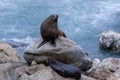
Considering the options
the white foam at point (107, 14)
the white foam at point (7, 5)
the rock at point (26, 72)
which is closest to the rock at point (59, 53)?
the rock at point (26, 72)

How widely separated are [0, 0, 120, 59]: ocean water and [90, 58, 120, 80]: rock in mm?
8624

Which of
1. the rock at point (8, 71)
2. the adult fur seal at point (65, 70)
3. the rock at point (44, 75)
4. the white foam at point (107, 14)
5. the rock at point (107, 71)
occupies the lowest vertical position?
the white foam at point (107, 14)

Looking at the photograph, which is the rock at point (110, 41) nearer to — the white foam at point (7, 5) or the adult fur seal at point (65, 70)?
the white foam at point (7, 5)

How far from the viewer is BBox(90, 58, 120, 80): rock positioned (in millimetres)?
11484

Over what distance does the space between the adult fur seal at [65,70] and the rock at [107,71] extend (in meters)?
1.25

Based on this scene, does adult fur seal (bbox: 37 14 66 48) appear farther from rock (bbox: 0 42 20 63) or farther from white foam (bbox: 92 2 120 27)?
white foam (bbox: 92 2 120 27)

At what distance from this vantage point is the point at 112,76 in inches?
448

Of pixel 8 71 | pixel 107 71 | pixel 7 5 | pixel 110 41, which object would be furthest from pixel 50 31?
pixel 7 5

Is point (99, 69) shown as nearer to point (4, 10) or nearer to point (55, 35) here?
point (55, 35)

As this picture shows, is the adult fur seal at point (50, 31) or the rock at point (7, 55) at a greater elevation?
the adult fur seal at point (50, 31)

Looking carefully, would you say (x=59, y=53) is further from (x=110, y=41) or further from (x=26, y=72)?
(x=110, y=41)

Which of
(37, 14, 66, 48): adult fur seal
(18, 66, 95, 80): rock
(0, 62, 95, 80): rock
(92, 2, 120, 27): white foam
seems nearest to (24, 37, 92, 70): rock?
(37, 14, 66, 48): adult fur seal

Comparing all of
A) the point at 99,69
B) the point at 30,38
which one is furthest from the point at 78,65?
the point at 30,38

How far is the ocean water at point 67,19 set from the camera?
2285 centimetres
